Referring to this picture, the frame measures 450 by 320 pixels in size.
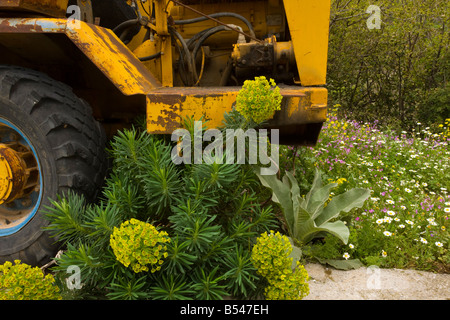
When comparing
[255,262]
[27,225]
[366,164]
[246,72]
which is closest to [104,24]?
[246,72]

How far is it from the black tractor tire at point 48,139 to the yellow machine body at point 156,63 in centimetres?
24

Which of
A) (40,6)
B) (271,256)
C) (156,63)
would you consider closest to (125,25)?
(156,63)

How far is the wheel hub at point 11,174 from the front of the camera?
1.95m

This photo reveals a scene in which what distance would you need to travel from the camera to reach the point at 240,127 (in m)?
1.82

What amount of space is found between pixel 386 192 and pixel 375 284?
116cm

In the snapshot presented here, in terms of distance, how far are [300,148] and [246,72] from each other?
1028 millimetres

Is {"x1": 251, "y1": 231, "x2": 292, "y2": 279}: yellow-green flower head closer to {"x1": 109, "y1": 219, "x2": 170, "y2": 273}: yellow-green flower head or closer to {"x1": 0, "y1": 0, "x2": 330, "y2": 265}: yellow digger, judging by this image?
{"x1": 109, "y1": 219, "x2": 170, "y2": 273}: yellow-green flower head

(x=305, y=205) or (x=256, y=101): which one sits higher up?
(x=256, y=101)

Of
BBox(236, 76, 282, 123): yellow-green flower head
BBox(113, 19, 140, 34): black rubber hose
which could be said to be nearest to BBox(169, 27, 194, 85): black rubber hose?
BBox(113, 19, 140, 34): black rubber hose

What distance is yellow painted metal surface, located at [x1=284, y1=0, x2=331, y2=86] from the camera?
207cm

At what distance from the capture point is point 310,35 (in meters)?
2.10

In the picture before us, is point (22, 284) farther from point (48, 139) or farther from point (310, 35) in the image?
point (310, 35)

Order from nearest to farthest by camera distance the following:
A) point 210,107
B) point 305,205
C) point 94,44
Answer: point 94,44, point 210,107, point 305,205

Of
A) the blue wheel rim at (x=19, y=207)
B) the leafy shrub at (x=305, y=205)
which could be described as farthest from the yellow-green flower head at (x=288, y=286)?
the blue wheel rim at (x=19, y=207)
